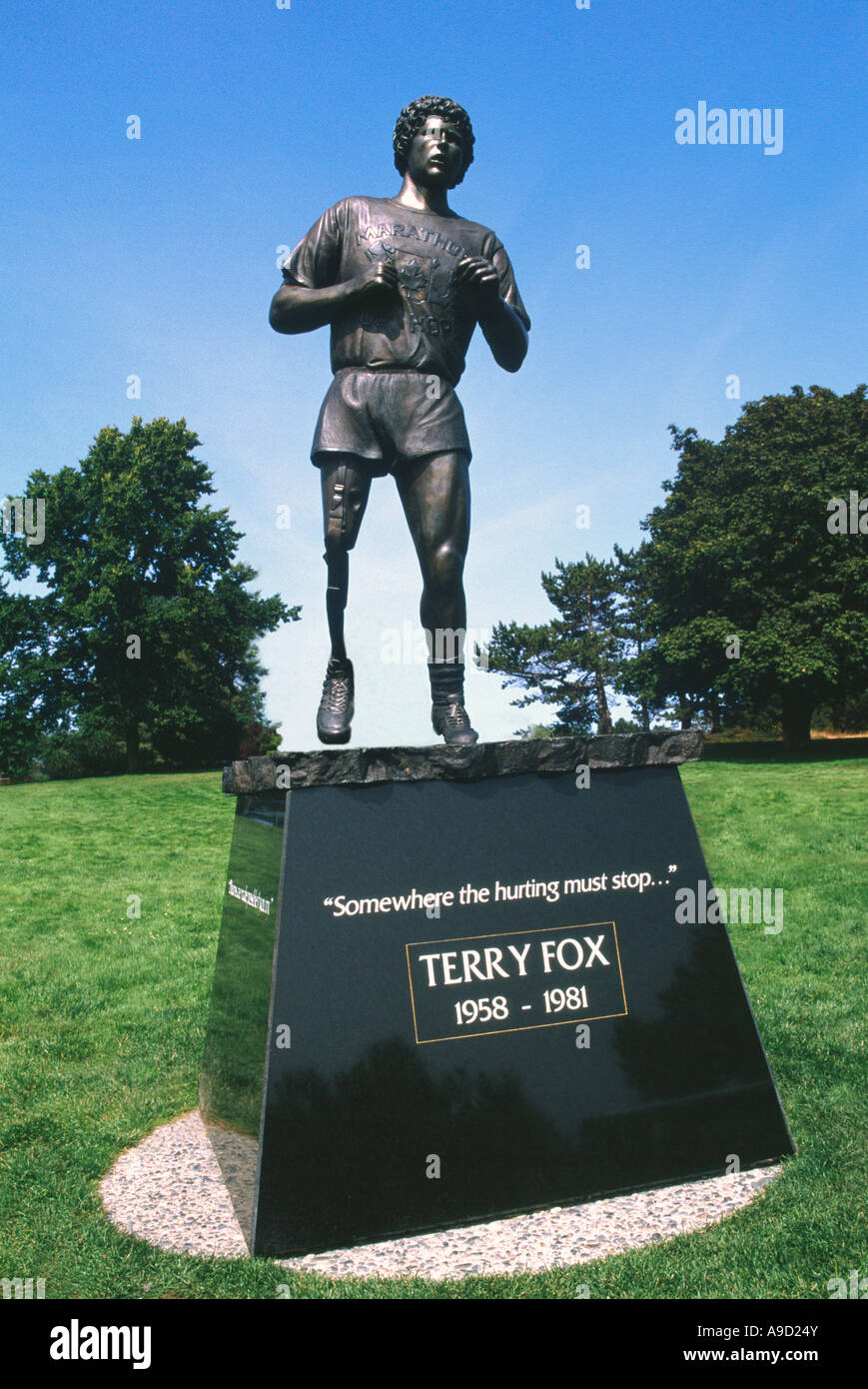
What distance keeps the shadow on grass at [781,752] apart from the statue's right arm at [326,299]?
70.6 feet

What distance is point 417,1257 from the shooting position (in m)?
3.34

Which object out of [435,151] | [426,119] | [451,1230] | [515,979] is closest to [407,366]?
[435,151]

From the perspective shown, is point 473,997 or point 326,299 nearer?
point 473,997

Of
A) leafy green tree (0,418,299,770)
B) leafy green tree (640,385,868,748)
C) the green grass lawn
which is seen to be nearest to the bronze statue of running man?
the green grass lawn

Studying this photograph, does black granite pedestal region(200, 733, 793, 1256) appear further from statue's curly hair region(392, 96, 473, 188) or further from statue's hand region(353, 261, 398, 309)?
statue's curly hair region(392, 96, 473, 188)

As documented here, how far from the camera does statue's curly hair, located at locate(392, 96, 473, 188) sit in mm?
4590

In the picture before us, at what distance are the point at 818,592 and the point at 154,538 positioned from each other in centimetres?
2107

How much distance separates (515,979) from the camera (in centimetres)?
391

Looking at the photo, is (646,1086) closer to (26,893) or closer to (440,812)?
(440,812)

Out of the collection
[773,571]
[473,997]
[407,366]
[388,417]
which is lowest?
[473,997]

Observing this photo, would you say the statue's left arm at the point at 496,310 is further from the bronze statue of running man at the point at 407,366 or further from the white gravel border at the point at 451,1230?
the white gravel border at the point at 451,1230

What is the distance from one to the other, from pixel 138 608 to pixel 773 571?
64.7ft

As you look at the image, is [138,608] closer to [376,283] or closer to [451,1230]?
[376,283]

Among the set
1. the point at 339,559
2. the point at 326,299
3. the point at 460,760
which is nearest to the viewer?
the point at 460,760
